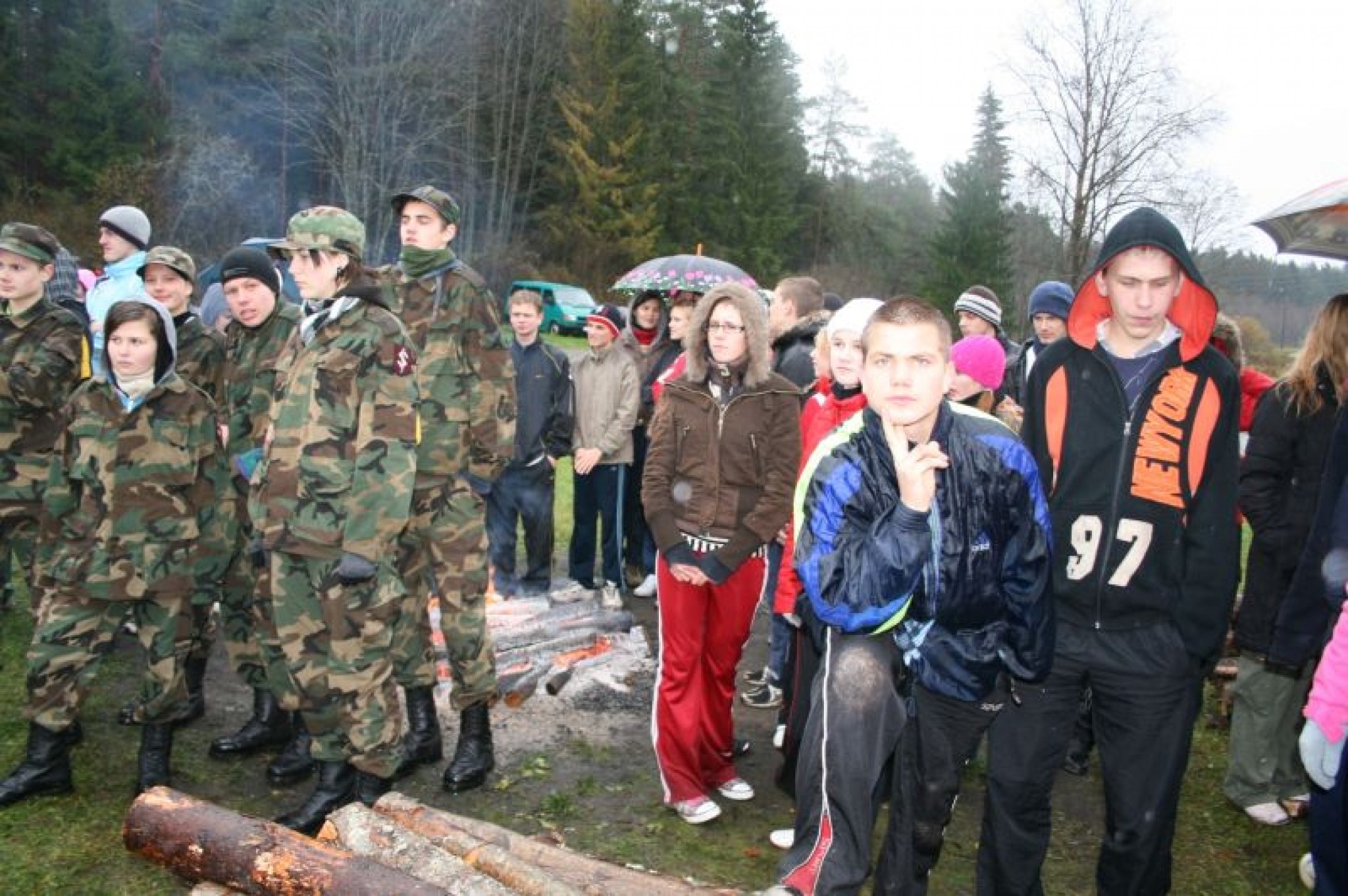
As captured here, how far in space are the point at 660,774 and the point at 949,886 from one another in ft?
4.50

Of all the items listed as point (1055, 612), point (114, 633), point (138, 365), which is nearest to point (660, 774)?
point (1055, 612)

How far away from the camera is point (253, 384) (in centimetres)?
499

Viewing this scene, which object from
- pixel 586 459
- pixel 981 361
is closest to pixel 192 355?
pixel 586 459

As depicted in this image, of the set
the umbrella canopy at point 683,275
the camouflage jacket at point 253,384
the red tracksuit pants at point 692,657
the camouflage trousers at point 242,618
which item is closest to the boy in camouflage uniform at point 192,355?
the camouflage trousers at point 242,618

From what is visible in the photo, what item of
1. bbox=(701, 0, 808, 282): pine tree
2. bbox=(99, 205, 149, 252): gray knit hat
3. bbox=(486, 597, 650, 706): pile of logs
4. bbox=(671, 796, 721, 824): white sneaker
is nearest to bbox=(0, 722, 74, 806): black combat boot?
bbox=(486, 597, 650, 706): pile of logs

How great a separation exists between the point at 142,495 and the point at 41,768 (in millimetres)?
1302

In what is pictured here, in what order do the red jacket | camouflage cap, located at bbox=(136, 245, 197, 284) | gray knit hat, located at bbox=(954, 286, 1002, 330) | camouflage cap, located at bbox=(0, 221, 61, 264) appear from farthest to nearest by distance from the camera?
gray knit hat, located at bbox=(954, 286, 1002, 330) < camouflage cap, located at bbox=(136, 245, 197, 284) < camouflage cap, located at bbox=(0, 221, 61, 264) < the red jacket

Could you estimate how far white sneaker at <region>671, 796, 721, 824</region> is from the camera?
13.9 feet

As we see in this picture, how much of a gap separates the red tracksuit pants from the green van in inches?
1134

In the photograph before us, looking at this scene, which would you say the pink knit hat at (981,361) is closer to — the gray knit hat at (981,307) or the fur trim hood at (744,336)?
the fur trim hood at (744,336)

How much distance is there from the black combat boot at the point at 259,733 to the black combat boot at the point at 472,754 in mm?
1008

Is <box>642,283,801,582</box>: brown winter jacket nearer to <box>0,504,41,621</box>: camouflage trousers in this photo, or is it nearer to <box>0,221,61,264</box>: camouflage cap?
<box>0,221,61,264</box>: camouflage cap

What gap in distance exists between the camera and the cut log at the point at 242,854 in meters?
2.88

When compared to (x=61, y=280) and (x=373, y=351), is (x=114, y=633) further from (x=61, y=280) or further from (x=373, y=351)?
(x=61, y=280)
